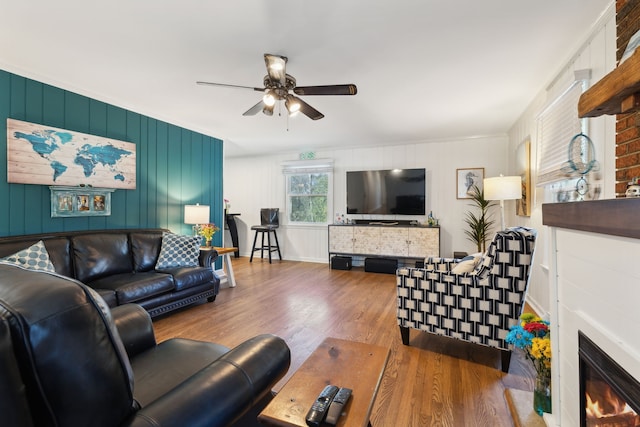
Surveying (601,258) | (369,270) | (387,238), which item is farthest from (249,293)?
(601,258)

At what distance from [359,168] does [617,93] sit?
5064mm

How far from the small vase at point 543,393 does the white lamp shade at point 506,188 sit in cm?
241

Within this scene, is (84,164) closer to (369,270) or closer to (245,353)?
(245,353)

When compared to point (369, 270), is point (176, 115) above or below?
above

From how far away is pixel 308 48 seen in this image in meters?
2.35

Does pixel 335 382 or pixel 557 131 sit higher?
pixel 557 131

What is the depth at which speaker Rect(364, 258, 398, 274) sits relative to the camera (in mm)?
5172

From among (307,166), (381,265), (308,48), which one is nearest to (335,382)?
(308,48)

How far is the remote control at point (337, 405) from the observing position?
974mm

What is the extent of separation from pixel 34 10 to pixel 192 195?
2813 millimetres

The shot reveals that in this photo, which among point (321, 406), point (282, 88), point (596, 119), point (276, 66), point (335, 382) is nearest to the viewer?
point (321, 406)

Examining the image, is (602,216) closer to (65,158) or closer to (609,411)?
(609,411)

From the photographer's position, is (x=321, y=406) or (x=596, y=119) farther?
(x=596, y=119)

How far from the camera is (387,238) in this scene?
529 cm
